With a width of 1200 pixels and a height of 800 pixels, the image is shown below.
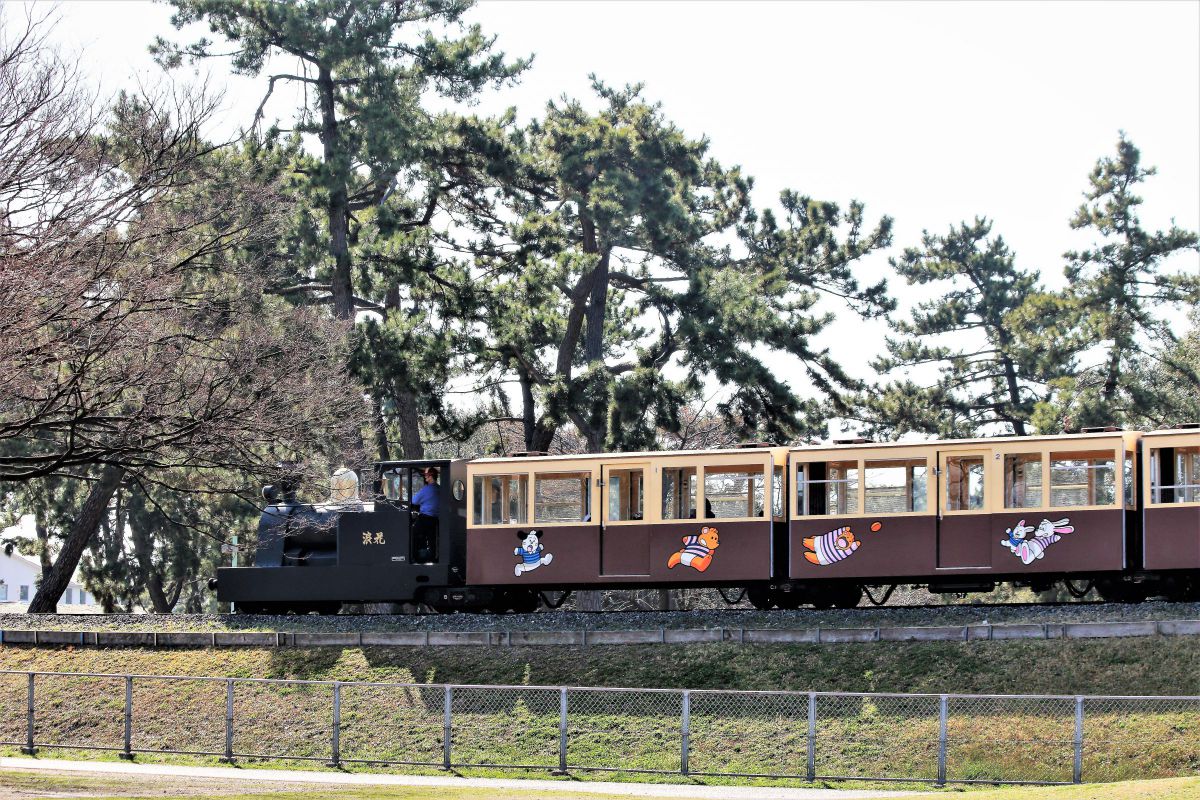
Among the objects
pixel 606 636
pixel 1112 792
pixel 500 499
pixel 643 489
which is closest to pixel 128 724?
pixel 606 636

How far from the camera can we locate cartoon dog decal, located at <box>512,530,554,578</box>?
25094 millimetres

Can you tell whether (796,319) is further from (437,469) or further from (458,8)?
(437,469)

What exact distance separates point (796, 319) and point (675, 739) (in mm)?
23119

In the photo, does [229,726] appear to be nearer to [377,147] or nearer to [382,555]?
[382,555]

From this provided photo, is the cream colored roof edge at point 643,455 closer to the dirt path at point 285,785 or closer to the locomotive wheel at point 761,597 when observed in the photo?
the locomotive wheel at point 761,597

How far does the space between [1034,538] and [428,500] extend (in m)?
10.1

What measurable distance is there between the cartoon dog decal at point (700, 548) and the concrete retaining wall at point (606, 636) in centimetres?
155

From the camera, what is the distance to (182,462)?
1098 inches

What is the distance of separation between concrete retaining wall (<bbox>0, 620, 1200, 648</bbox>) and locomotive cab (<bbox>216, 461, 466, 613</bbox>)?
1952mm

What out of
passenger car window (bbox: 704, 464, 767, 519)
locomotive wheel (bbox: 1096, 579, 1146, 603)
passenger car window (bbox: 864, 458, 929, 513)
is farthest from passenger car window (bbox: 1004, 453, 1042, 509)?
passenger car window (bbox: 704, 464, 767, 519)

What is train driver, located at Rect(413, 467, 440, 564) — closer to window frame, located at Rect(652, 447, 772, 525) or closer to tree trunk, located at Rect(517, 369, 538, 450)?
window frame, located at Rect(652, 447, 772, 525)

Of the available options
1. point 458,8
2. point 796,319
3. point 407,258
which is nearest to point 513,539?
point 407,258

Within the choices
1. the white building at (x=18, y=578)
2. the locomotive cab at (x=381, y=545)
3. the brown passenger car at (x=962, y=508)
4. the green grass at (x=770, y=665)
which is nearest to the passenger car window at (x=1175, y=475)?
the brown passenger car at (x=962, y=508)

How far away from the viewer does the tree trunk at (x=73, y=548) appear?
3566 centimetres
